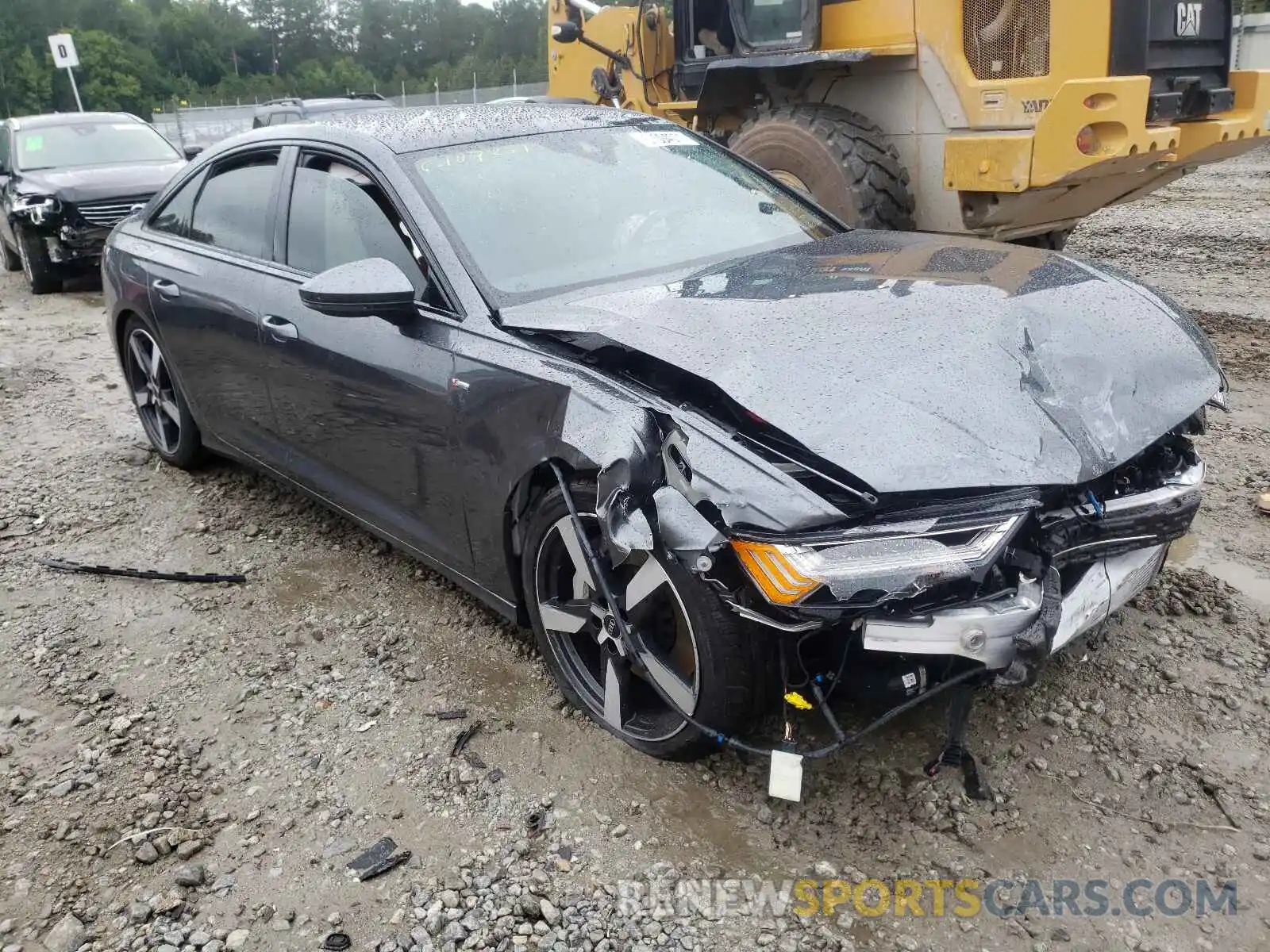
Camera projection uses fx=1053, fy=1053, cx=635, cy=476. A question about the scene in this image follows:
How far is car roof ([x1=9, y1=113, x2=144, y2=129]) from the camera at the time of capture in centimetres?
1116

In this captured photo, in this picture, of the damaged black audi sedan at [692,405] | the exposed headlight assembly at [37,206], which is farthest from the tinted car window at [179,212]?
the exposed headlight assembly at [37,206]

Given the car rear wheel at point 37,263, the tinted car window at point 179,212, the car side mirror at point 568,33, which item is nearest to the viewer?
the tinted car window at point 179,212

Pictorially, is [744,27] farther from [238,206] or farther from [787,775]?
[787,775]

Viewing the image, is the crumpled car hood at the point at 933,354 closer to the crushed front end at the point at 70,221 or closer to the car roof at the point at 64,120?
the crushed front end at the point at 70,221

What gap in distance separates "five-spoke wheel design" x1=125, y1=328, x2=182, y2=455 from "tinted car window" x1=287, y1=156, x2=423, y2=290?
1415 millimetres

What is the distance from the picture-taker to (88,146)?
10.9m

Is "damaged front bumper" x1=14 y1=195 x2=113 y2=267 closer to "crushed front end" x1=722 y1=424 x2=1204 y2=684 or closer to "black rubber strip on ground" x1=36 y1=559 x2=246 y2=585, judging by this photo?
"black rubber strip on ground" x1=36 y1=559 x2=246 y2=585

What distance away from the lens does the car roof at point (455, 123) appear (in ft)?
11.5

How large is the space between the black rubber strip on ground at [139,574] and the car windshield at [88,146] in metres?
8.03

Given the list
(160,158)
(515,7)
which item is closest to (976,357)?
(160,158)

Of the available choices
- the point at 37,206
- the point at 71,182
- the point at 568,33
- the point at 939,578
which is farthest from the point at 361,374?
the point at 71,182

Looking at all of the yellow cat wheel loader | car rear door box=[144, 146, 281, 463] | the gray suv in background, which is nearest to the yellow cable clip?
car rear door box=[144, 146, 281, 463]

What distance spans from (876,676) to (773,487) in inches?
20.1

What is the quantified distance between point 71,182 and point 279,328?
7904 millimetres
